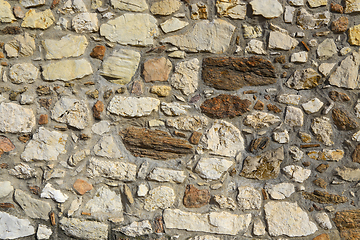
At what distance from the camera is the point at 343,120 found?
1924mm

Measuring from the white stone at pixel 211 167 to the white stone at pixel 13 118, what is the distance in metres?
1.27

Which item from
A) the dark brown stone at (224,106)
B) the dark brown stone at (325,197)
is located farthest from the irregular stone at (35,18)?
the dark brown stone at (325,197)

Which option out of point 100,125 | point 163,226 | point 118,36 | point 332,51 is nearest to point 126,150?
point 100,125

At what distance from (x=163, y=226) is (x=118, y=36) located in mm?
1394

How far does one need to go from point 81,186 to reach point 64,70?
833 millimetres

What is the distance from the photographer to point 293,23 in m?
1.93

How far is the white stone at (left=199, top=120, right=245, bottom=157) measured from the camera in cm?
197

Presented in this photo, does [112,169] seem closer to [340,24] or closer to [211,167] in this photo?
[211,167]

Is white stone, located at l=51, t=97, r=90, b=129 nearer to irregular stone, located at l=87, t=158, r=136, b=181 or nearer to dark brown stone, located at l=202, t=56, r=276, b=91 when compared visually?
irregular stone, located at l=87, t=158, r=136, b=181

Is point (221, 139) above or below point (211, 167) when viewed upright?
above

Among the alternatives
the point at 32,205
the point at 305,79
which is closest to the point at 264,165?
the point at 305,79

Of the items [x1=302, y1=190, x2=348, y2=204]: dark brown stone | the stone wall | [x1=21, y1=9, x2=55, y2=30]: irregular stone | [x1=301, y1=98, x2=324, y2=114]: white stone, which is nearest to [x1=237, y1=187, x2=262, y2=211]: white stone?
the stone wall

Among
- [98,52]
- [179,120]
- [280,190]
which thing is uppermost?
[98,52]

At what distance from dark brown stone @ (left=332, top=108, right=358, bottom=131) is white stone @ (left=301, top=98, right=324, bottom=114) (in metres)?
0.11
